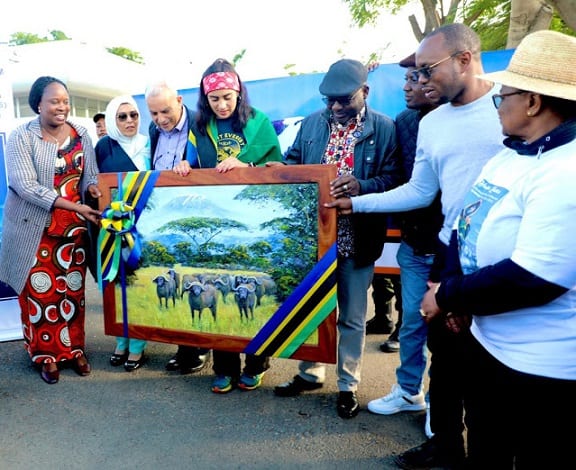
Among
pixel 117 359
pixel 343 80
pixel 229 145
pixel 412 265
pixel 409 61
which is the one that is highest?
pixel 409 61

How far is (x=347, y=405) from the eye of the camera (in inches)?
111

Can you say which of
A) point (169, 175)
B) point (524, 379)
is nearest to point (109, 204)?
point (169, 175)

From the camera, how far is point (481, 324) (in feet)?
5.34

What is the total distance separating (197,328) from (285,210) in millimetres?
962

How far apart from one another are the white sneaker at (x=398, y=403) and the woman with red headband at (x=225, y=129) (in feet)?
3.39

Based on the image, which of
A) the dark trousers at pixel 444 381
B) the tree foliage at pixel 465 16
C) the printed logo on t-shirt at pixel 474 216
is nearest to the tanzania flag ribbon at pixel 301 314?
the dark trousers at pixel 444 381

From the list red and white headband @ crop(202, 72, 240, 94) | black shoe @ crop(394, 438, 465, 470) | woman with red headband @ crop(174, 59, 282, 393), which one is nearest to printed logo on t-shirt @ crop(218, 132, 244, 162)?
woman with red headband @ crop(174, 59, 282, 393)

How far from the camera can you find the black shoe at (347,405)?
281 cm

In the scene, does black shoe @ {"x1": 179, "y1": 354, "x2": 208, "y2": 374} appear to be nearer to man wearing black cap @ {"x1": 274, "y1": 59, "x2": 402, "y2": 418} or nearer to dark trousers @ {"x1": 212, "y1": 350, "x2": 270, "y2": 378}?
dark trousers @ {"x1": 212, "y1": 350, "x2": 270, "y2": 378}

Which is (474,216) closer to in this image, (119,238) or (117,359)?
(119,238)

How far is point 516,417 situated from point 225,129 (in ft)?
7.56

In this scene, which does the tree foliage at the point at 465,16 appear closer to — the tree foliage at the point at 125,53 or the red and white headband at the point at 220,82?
the red and white headband at the point at 220,82

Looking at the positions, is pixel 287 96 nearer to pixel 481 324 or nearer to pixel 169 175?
pixel 169 175

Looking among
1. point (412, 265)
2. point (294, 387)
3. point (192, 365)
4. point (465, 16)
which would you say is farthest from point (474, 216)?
point (465, 16)
